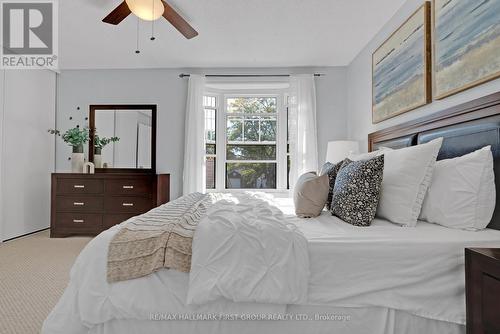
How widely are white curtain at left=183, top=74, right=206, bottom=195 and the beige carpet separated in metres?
1.55

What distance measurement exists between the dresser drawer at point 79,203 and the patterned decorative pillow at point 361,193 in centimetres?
329

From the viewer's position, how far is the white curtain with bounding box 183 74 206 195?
14.2 ft

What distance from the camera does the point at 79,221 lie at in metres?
3.98

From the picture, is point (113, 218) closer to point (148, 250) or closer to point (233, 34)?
point (233, 34)

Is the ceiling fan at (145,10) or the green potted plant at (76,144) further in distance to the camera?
the green potted plant at (76,144)

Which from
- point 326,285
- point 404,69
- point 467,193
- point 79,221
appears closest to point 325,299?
point 326,285

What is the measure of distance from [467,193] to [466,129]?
479mm

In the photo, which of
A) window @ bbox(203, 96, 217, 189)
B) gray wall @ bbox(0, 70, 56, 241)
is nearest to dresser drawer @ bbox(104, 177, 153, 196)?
window @ bbox(203, 96, 217, 189)

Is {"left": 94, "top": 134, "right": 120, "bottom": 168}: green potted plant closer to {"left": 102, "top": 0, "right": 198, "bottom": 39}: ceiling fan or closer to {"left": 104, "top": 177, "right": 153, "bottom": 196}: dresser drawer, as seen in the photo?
{"left": 104, "top": 177, "right": 153, "bottom": 196}: dresser drawer

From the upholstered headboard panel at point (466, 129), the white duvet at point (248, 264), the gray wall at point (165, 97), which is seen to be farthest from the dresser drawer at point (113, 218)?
the upholstered headboard panel at point (466, 129)

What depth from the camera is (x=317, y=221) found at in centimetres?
178

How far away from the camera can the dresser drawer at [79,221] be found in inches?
156

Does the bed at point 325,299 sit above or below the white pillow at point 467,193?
below

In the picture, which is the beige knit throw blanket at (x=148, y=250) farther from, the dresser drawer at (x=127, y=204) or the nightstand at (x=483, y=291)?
the dresser drawer at (x=127, y=204)
